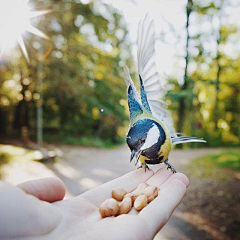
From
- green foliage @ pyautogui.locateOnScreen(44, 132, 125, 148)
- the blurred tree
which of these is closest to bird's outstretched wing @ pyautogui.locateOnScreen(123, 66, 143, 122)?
the blurred tree

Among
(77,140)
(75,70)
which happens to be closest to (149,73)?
(75,70)

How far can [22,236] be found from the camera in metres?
0.75

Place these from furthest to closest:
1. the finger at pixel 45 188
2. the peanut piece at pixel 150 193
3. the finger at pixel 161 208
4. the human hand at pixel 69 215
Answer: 1. the peanut piece at pixel 150 193
2. the finger at pixel 45 188
3. the finger at pixel 161 208
4. the human hand at pixel 69 215

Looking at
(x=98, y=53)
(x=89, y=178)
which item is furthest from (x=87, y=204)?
(x=98, y=53)

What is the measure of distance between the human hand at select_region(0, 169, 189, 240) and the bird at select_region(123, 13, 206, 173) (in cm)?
18

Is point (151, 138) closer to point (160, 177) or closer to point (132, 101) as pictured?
point (132, 101)

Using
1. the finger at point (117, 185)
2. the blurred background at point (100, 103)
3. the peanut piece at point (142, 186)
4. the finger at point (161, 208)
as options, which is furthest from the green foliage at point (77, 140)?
the finger at point (161, 208)

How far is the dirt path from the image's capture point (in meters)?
2.89

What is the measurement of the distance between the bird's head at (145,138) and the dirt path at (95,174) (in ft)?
6.51

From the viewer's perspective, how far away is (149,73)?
1.36 meters

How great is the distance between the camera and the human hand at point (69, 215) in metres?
0.74

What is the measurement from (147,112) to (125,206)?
44 cm

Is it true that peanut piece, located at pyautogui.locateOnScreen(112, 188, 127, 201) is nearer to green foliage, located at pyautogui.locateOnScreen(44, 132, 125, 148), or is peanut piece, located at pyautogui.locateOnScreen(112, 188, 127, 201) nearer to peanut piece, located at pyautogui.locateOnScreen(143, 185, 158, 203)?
peanut piece, located at pyautogui.locateOnScreen(143, 185, 158, 203)

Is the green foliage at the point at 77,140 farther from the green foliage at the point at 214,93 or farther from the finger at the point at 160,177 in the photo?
the finger at the point at 160,177
